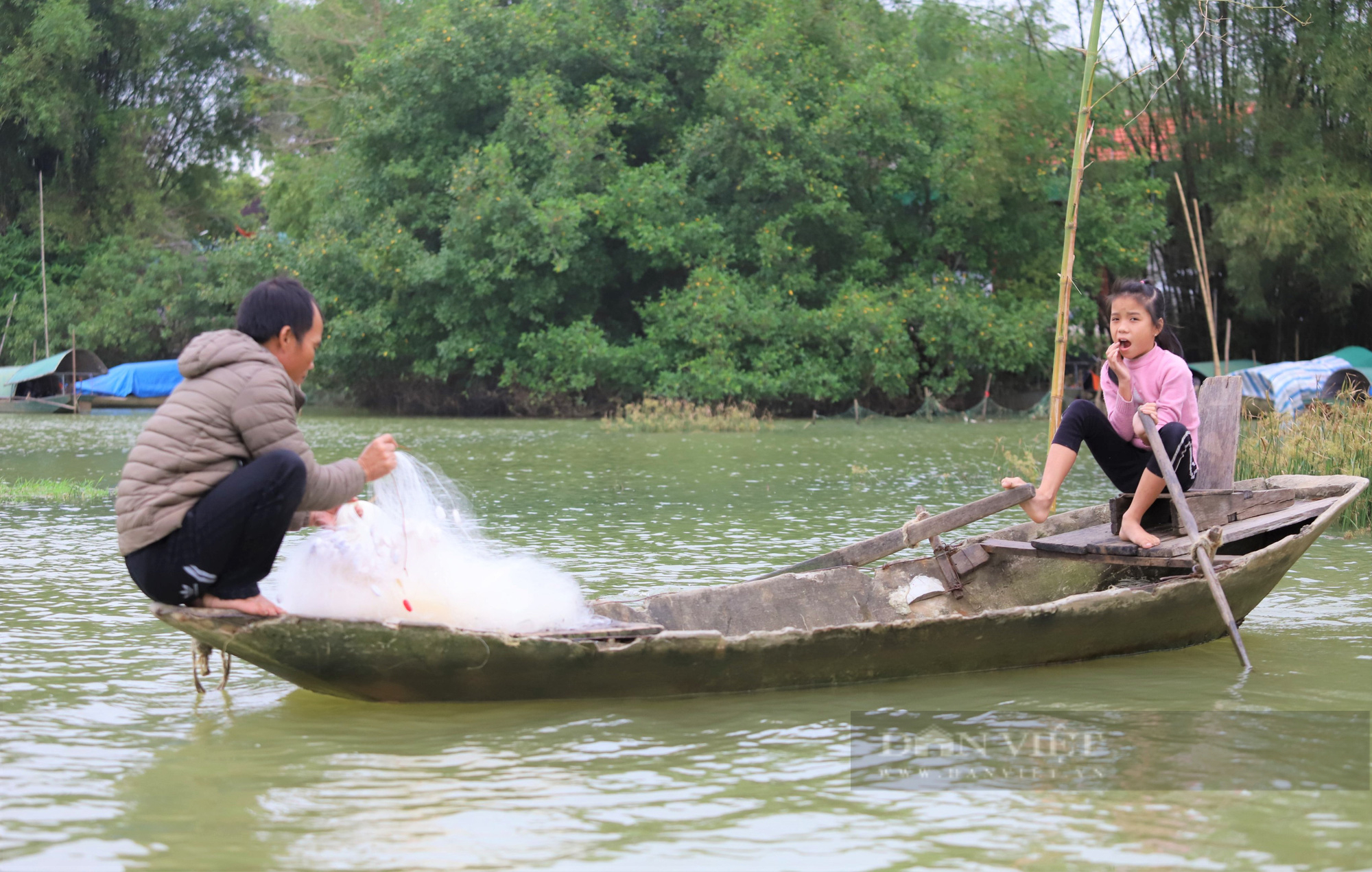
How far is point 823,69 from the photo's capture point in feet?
85.5

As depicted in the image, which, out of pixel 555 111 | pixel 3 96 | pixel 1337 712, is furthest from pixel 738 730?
pixel 3 96

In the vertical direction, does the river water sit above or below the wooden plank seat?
below

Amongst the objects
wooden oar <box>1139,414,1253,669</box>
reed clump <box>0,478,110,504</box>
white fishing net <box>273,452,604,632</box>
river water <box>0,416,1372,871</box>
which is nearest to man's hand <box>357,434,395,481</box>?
white fishing net <box>273,452,604,632</box>

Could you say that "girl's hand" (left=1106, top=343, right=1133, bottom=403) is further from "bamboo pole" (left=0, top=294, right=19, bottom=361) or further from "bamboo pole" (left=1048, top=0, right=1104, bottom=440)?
"bamboo pole" (left=0, top=294, right=19, bottom=361)

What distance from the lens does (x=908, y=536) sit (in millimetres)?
5785

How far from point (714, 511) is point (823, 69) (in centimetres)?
1764

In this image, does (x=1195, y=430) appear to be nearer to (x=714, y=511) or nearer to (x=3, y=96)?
(x=714, y=511)

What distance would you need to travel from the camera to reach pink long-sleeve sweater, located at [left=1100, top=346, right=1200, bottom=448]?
5840 mm

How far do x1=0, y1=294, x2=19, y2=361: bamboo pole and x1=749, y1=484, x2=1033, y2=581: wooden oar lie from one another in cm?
3082

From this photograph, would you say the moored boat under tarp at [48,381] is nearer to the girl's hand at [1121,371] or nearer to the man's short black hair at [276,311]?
the man's short black hair at [276,311]

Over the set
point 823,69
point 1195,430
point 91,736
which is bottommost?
point 91,736

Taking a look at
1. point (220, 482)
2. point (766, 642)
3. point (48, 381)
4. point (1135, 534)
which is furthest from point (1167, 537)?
point (48, 381)

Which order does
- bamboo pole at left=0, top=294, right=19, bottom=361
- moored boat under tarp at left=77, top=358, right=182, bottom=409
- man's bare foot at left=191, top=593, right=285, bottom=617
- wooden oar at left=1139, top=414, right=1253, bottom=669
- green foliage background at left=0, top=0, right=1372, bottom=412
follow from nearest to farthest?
man's bare foot at left=191, top=593, right=285, bottom=617, wooden oar at left=1139, top=414, right=1253, bottom=669, green foliage background at left=0, top=0, right=1372, bottom=412, moored boat under tarp at left=77, top=358, right=182, bottom=409, bamboo pole at left=0, top=294, right=19, bottom=361

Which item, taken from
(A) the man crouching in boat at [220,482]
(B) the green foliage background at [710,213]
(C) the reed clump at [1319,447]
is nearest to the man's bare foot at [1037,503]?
(A) the man crouching in boat at [220,482]
